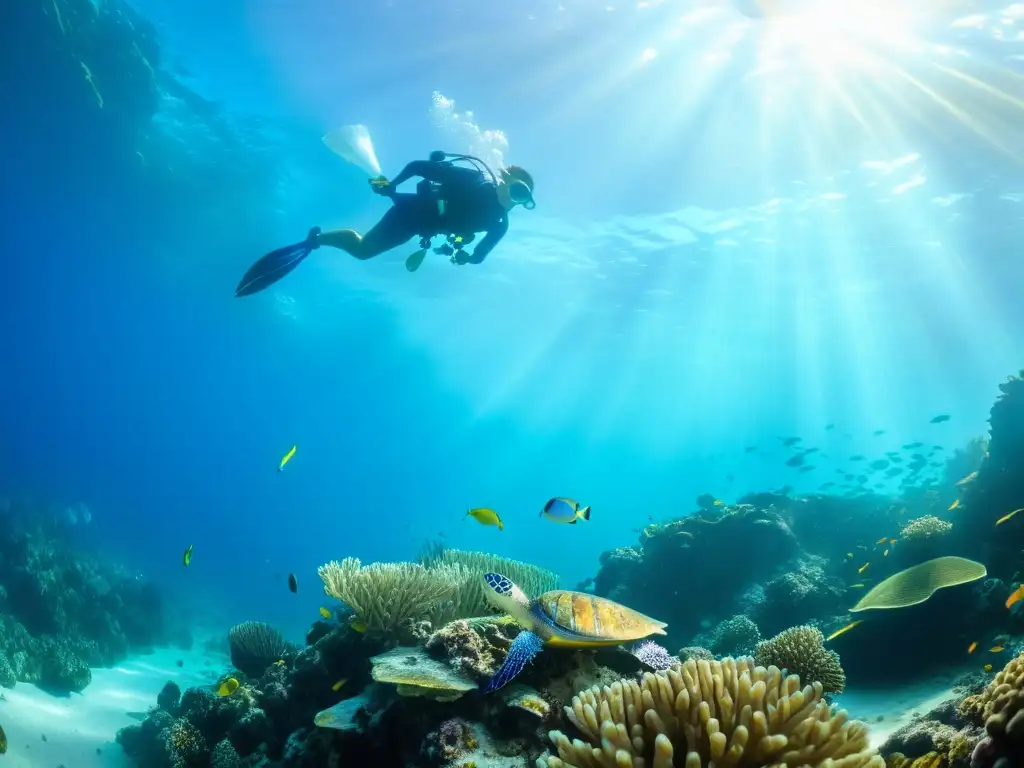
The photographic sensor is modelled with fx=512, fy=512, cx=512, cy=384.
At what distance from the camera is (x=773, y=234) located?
27609 millimetres

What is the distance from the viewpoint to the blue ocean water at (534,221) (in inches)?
→ 729

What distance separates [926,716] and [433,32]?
22.0m

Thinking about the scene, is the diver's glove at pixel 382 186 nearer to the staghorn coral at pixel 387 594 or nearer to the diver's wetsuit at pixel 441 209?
the diver's wetsuit at pixel 441 209

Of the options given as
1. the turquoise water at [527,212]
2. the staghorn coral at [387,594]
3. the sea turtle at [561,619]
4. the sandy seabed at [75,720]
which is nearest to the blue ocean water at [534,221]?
the turquoise water at [527,212]

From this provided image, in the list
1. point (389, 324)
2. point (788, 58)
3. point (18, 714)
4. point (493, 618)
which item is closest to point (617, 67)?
point (788, 58)

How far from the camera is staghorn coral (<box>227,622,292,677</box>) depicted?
318 inches

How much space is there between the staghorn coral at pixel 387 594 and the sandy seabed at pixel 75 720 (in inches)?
254

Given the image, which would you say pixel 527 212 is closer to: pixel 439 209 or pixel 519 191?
pixel 439 209

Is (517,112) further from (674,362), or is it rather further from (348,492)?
(348,492)

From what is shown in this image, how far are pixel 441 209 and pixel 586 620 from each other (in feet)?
21.7

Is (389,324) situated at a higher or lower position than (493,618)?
higher

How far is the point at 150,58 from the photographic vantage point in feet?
74.6

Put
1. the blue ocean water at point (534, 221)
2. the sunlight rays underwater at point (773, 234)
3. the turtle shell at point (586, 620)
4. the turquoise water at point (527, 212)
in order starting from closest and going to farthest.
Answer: the turtle shell at point (586, 620) → the sunlight rays underwater at point (773, 234) → the turquoise water at point (527, 212) → the blue ocean water at point (534, 221)

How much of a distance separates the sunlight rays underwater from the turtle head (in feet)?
62.5
